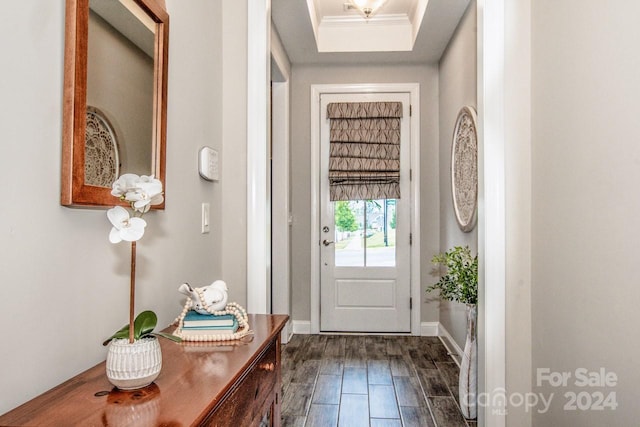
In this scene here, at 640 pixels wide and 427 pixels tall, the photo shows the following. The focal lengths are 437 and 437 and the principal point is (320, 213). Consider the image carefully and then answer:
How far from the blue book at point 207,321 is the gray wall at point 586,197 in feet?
3.77

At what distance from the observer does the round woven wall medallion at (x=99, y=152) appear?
1.02 metres

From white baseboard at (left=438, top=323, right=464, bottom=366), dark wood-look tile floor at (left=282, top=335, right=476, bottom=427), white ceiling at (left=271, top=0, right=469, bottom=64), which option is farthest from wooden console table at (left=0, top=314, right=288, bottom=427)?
white ceiling at (left=271, top=0, right=469, bottom=64)

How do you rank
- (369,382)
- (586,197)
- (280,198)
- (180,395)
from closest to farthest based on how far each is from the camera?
(180,395) → (586,197) → (369,382) → (280,198)

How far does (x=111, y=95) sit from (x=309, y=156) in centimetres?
308

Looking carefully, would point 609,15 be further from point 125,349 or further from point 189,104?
point 125,349

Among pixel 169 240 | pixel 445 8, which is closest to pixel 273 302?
pixel 169 240

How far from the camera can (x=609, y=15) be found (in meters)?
1.33

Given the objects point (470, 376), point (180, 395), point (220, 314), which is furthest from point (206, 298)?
point (470, 376)

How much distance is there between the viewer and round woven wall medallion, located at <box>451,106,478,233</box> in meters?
2.80

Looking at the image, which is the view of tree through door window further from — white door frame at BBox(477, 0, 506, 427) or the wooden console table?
the wooden console table

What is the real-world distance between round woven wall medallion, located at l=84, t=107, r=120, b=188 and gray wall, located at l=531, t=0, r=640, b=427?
140 centimetres

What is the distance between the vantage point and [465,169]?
3018mm

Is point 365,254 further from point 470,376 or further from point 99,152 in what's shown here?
point 99,152

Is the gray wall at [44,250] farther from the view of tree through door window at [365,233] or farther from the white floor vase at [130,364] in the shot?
the view of tree through door window at [365,233]
